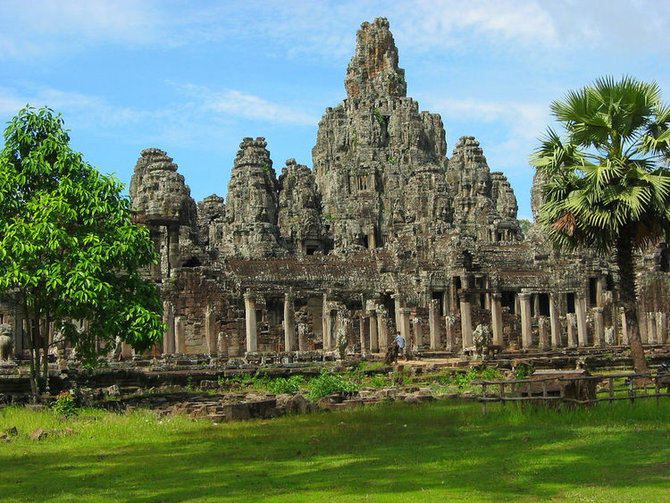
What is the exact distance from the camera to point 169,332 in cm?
3659

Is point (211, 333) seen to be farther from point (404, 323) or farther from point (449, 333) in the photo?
point (449, 333)

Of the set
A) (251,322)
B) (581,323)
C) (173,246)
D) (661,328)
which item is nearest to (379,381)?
(251,322)

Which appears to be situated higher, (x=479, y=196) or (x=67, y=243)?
(x=479, y=196)

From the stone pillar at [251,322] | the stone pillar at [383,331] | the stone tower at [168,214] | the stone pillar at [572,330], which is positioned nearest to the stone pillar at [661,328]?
the stone pillar at [572,330]

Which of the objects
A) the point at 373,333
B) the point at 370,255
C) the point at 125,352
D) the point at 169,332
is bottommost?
the point at 125,352

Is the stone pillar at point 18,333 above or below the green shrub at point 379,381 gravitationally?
above

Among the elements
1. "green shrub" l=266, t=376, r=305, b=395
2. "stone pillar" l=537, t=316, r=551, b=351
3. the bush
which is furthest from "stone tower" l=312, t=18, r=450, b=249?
the bush

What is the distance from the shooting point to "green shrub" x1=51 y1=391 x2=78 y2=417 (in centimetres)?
1912

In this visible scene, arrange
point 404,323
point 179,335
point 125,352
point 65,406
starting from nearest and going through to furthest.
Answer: point 65,406
point 125,352
point 179,335
point 404,323

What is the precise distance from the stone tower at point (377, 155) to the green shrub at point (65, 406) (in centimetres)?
5442

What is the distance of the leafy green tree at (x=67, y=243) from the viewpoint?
20.1 metres

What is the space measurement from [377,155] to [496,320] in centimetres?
4736

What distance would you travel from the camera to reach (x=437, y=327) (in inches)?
1786

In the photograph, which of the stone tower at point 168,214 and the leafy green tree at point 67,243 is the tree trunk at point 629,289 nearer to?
the leafy green tree at point 67,243
